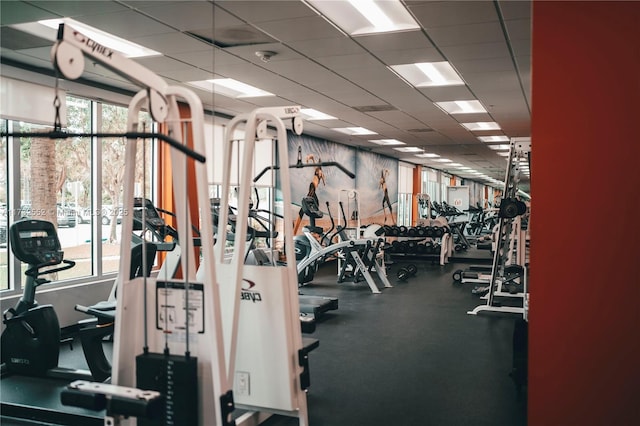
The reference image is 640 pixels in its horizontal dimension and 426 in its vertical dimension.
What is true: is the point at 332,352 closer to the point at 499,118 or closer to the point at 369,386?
the point at 369,386

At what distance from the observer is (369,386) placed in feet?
12.8

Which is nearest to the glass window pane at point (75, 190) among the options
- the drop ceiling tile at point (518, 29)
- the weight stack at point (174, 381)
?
the weight stack at point (174, 381)

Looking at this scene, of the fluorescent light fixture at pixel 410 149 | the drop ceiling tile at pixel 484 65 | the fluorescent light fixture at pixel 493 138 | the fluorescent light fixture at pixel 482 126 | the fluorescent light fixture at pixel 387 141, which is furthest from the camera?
the fluorescent light fixture at pixel 410 149

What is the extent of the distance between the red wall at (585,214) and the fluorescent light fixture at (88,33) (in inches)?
125

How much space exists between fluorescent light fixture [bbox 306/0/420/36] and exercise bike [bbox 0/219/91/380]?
2.52 meters

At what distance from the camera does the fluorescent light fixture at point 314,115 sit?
26.5ft

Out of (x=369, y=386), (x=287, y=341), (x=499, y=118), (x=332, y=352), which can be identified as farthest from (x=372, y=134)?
(x=287, y=341)

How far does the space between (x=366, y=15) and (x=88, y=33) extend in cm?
230

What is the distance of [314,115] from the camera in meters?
8.54

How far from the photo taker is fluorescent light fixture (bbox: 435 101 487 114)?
295 inches

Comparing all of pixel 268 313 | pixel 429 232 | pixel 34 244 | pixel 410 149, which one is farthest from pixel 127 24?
pixel 410 149

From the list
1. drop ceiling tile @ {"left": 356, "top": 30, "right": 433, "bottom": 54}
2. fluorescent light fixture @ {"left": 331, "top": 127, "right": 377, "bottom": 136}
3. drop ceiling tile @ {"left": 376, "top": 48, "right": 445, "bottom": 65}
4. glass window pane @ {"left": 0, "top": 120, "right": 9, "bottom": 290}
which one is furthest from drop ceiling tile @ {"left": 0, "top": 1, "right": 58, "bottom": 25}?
fluorescent light fixture @ {"left": 331, "top": 127, "right": 377, "bottom": 136}

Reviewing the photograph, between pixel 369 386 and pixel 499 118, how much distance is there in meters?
5.97

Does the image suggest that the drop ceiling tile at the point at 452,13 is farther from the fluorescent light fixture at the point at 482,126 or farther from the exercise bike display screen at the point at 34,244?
the fluorescent light fixture at the point at 482,126
